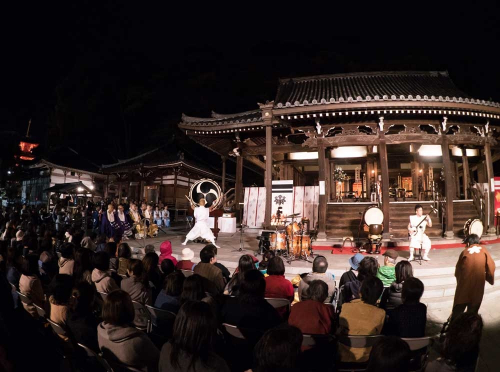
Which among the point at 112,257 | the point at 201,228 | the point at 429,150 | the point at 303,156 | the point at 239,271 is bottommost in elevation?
the point at 112,257

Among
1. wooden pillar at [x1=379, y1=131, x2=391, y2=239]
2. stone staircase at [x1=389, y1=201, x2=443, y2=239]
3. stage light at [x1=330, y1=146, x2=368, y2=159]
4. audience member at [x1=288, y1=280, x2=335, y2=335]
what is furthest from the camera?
stage light at [x1=330, y1=146, x2=368, y2=159]

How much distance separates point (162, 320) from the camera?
3.02 m

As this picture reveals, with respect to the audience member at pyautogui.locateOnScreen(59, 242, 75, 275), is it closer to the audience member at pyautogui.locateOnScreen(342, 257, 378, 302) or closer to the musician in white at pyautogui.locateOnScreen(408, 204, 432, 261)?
the audience member at pyautogui.locateOnScreen(342, 257, 378, 302)

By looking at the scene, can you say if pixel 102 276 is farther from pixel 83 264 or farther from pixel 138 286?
pixel 83 264

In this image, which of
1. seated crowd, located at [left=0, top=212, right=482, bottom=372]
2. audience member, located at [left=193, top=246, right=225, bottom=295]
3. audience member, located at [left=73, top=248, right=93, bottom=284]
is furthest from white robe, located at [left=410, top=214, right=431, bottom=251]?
audience member, located at [left=73, top=248, right=93, bottom=284]

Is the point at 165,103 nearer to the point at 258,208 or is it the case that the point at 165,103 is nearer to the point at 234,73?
the point at 234,73

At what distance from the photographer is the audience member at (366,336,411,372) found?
1718 millimetres

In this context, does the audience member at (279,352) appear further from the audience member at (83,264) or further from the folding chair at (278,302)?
the audience member at (83,264)

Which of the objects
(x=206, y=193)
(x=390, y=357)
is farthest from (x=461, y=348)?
(x=206, y=193)

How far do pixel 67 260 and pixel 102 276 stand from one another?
1402 millimetres

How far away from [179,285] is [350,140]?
9.39m

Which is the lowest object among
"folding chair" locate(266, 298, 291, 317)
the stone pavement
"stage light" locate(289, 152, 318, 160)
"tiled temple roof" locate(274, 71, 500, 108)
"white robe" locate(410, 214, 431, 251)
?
the stone pavement

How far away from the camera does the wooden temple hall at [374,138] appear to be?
33.8 feet

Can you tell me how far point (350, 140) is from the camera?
1112 cm
